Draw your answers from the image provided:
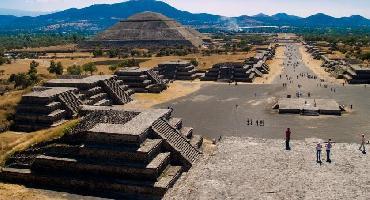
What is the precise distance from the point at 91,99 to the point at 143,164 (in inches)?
935

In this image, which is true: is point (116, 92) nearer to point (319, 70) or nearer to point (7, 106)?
point (7, 106)

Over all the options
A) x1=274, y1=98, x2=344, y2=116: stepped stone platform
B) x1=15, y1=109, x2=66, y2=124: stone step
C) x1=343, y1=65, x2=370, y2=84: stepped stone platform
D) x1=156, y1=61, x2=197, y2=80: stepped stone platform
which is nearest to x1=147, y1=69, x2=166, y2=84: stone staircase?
x1=156, y1=61, x2=197, y2=80: stepped stone platform

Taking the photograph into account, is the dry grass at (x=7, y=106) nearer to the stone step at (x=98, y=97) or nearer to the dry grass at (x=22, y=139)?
the dry grass at (x=22, y=139)

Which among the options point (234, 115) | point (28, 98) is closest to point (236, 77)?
point (234, 115)

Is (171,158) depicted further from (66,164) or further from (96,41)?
(96,41)

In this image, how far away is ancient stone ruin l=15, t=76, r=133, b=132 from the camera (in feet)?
133

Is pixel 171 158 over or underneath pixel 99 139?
underneath

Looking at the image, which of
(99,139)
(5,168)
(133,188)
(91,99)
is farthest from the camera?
(91,99)

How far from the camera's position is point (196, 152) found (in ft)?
107

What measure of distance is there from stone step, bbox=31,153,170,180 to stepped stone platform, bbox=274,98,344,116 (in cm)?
2602

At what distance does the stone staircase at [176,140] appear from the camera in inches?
1206

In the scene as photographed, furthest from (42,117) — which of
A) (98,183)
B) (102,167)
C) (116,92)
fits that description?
(116,92)

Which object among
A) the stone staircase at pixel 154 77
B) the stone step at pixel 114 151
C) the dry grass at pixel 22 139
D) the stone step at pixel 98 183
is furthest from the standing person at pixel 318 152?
the stone staircase at pixel 154 77

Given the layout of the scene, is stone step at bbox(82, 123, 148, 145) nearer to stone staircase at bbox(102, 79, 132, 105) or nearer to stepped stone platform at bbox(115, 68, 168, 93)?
stone staircase at bbox(102, 79, 132, 105)
